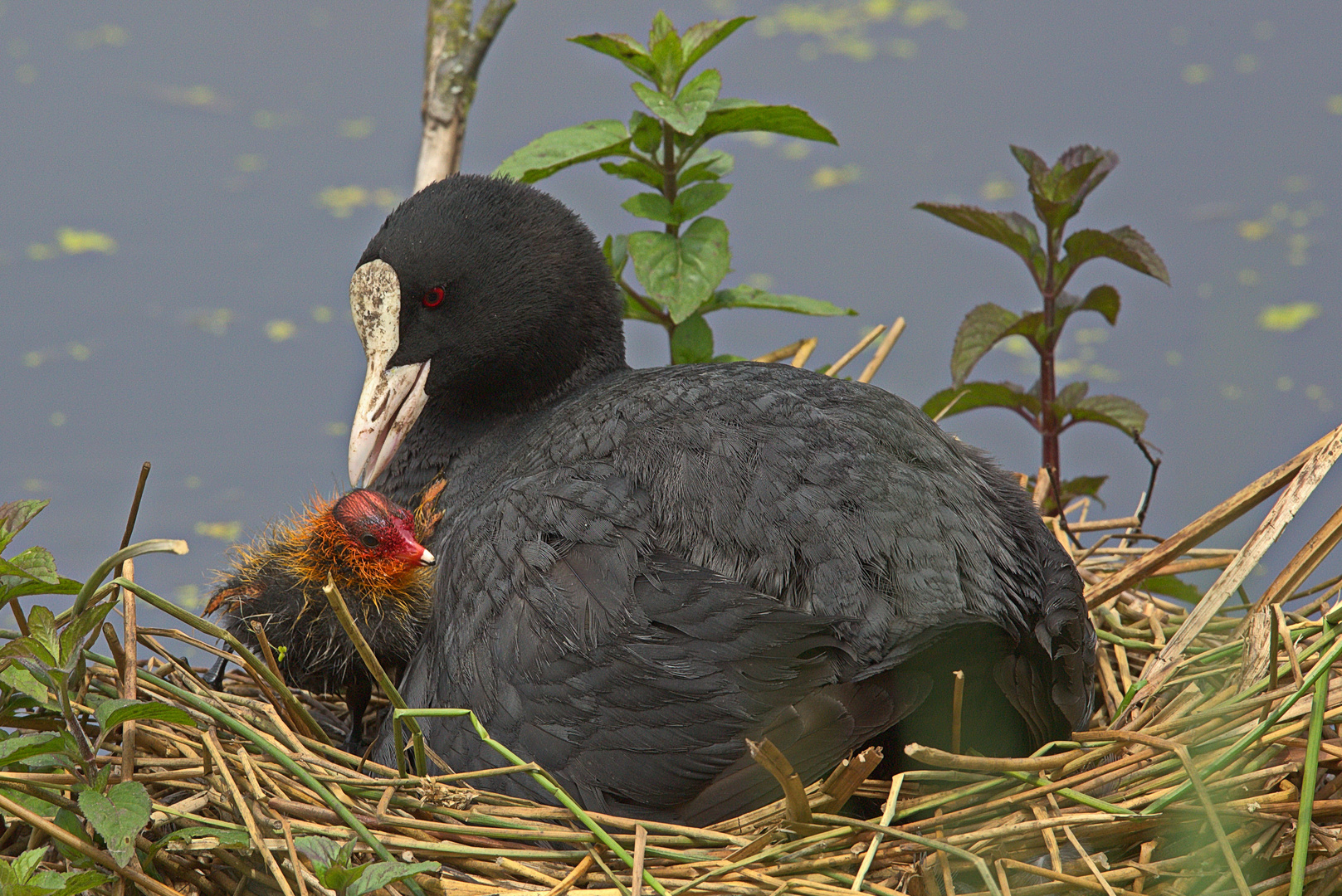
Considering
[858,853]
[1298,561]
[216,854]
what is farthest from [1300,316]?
[216,854]

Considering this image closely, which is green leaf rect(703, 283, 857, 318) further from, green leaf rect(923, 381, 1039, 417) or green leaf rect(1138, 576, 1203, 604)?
green leaf rect(1138, 576, 1203, 604)

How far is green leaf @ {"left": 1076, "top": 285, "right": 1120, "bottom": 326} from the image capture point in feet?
8.38

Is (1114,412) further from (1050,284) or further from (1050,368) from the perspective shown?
(1050,284)

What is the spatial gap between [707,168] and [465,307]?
0.68 meters

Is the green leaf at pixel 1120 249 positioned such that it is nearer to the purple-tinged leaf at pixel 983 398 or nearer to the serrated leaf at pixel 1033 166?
the serrated leaf at pixel 1033 166

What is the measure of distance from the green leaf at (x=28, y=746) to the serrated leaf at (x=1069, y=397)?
2.01m

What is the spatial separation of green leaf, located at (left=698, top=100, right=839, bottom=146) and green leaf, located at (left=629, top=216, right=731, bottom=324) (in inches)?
7.7

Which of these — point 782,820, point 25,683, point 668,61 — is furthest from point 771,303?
point 25,683

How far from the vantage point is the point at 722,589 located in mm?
1703

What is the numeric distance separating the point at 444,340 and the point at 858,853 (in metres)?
1.33

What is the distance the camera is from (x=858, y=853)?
60.8 inches

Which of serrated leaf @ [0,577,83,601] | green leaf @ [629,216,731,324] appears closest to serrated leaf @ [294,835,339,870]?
serrated leaf @ [0,577,83,601]

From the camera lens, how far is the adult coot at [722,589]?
64.4 inches


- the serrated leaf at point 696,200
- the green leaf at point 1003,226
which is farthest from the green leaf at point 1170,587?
the serrated leaf at point 696,200
